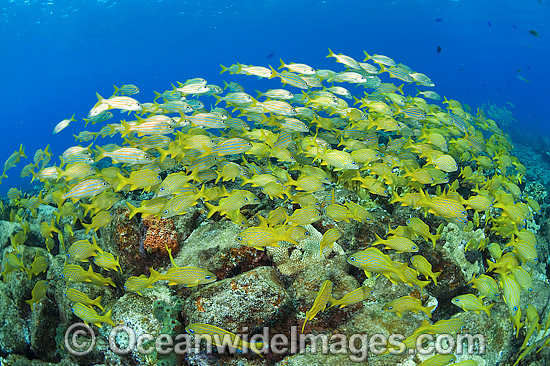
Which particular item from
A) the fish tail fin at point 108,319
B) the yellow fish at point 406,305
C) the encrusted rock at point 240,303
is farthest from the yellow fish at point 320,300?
the fish tail fin at point 108,319

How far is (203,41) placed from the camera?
82.0m

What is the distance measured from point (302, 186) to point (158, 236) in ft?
7.02

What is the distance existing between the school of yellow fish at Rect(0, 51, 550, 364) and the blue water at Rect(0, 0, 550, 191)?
27371mm

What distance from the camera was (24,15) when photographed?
43406 millimetres

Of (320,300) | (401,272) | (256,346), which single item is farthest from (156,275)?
(401,272)

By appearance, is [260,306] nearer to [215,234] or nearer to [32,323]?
[215,234]

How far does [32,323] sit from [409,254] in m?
5.74

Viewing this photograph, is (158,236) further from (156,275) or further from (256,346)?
(256,346)

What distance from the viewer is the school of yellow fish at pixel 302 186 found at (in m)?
3.60

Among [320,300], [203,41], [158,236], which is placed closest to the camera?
[320,300]

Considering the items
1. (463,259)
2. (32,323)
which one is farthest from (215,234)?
(463,259)

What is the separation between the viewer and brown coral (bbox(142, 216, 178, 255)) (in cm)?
433

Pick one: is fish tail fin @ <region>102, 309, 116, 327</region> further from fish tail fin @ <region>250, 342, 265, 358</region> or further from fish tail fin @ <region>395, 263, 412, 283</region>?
fish tail fin @ <region>395, 263, 412, 283</region>

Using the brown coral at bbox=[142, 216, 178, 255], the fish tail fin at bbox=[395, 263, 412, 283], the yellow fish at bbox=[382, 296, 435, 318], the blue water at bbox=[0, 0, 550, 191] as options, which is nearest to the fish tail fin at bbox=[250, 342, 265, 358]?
the yellow fish at bbox=[382, 296, 435, 318]
